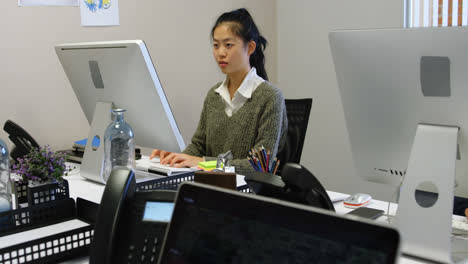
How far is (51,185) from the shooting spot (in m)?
1.23

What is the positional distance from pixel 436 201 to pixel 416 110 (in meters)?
0.22

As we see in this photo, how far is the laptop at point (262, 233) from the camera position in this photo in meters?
0.46

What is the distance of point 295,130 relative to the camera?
229 cm

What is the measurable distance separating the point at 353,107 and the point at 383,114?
9 cm

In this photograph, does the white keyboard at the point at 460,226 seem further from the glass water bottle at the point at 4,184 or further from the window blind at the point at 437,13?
the window blind at the point at 437,13

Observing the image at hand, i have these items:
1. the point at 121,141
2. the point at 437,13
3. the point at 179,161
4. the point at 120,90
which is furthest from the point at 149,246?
the point at 437,13

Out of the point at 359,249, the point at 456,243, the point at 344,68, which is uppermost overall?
the point at 344,68

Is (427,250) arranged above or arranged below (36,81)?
below

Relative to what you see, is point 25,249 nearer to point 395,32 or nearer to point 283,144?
point 395,32

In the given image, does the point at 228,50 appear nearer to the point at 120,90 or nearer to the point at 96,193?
the point at 120,90

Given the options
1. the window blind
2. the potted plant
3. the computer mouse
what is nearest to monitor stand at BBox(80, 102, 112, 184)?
the potted plant

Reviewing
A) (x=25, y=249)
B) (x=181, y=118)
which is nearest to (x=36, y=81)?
(x=181, y=118)

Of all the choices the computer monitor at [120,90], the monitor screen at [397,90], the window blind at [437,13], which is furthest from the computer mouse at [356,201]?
the window blind at [437,13]

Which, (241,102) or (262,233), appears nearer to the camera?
(262,233)
